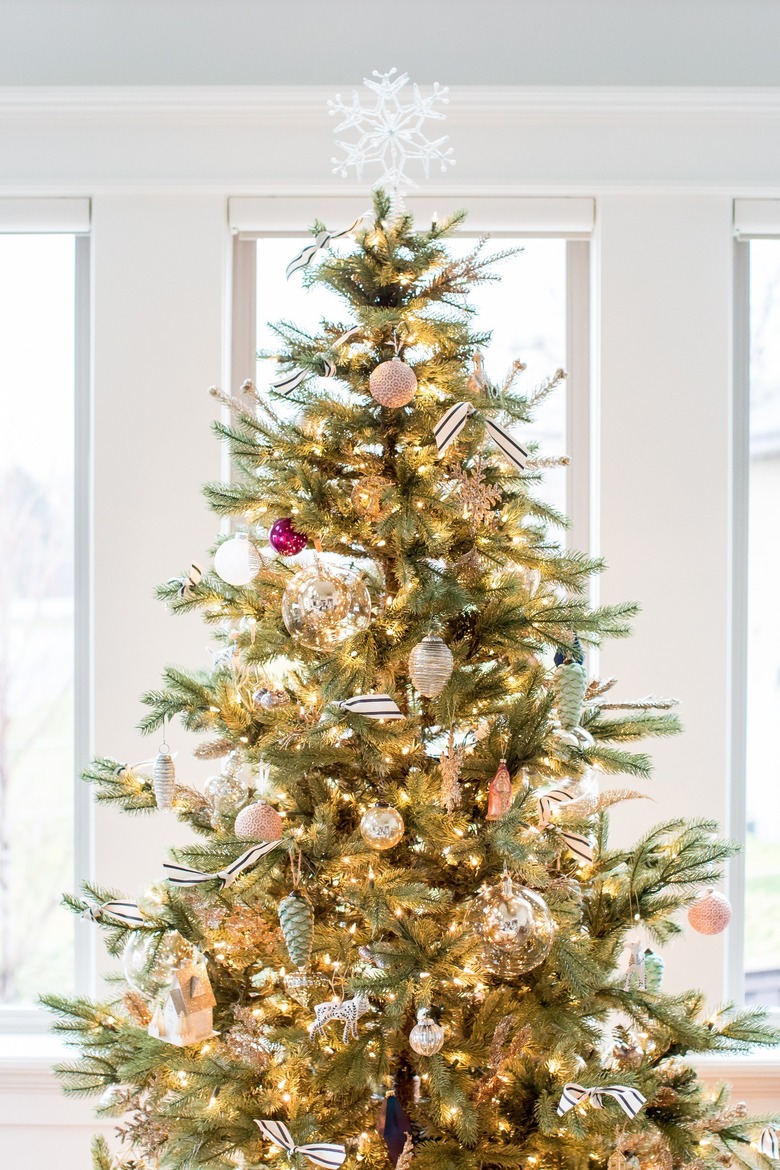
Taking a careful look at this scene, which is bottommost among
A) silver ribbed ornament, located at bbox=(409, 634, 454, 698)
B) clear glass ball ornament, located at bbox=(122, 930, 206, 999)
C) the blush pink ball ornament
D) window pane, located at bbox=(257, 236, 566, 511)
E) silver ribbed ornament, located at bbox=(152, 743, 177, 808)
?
clear glass ball ornament, located at bbox=(122, 930, 206, 999)

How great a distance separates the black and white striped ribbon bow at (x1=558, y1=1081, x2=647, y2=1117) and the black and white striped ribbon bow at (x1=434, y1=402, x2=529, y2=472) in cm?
80

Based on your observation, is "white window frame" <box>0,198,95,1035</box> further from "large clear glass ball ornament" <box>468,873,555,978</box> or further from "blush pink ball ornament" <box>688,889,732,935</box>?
"blush pink ball ornament" <box>688,889,732,935</box>

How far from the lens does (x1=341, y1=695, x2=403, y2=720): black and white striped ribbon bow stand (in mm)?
1103

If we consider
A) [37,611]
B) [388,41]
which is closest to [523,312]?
[388,41]

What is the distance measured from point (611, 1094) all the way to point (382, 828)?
43cm

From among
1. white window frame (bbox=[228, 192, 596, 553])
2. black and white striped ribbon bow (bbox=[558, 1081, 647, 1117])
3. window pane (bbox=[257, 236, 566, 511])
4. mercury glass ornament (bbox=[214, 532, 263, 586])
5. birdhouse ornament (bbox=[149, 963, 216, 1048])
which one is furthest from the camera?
window pane (bbox=[257, 236, 566, 511])

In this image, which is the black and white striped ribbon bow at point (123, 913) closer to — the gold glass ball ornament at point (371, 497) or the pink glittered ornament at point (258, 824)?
the pink glittered ornament at point (258, 824)

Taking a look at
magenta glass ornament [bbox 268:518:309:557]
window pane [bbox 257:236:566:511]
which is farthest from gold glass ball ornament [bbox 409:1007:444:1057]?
window pane [bbox 257:236:566:511]

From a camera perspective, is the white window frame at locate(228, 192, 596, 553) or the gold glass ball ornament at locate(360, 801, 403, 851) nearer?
the gold glass ball ornament at locate(360, 801, 403, 851)

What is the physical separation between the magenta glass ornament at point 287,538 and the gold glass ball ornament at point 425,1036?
0.63 metres

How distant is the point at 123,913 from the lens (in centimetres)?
120

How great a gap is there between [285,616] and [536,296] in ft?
4.09

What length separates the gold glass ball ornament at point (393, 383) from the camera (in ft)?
3.79

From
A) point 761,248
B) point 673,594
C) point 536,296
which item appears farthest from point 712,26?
point 673,594
